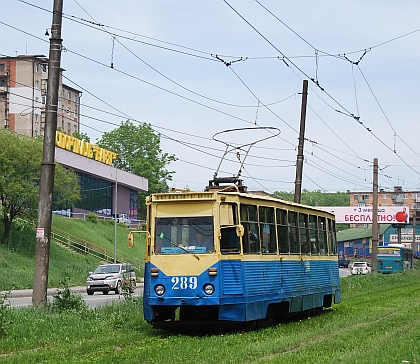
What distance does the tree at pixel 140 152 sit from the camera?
109m

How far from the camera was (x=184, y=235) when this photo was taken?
54.3 ft

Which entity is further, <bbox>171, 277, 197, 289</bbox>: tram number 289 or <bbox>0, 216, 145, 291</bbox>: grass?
<bbox>0, 216, 145, 291</bbox>: grass

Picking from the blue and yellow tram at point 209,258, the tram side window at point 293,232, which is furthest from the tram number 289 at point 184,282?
the tram side window at point 293,232

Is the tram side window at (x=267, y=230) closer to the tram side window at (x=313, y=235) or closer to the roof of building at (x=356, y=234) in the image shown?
the tram side window at (x=313, y=235)

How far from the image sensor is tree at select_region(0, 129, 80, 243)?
174 feet

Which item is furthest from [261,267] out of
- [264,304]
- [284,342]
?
[284,342]

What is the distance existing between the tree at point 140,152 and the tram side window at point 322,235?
279ft

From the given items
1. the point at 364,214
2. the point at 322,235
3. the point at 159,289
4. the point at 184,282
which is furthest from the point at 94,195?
the point at 184,282

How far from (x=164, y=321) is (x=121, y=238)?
194ft

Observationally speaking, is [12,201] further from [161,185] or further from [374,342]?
[161,185]

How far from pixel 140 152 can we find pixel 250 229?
94995 mm

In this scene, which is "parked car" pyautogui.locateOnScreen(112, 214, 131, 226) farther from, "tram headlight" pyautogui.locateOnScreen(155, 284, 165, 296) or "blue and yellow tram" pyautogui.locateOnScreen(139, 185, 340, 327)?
"tram headlight" pyautogui.locateOnScreen(155, 284, 165, 296)

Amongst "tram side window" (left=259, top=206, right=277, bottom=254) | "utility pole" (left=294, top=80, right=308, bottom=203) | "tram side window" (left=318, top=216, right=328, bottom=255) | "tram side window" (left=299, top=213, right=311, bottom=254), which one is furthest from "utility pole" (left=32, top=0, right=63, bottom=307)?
"utility pole" (left=294, top=80, right=308, bottom=203)

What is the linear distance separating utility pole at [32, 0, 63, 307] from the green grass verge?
0.71 m
